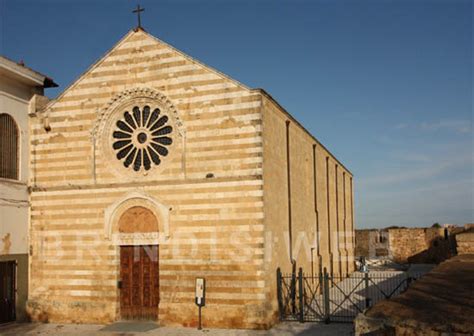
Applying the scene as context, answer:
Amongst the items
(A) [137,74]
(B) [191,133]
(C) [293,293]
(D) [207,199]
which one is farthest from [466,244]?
(A) [137,74]

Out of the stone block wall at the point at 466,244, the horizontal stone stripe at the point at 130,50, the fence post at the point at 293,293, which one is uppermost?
the horizontal stone stripe at the point at 130,50

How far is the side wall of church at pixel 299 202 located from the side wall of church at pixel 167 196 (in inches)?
30.1

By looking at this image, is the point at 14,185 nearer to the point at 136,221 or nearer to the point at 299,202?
the point at 136,221

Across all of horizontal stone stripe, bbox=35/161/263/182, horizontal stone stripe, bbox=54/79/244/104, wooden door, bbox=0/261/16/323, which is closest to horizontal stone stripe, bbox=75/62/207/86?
horizontal stone stripe, bbox=54/79/244/104

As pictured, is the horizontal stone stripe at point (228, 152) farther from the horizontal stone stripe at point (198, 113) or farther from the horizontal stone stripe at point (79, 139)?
the horizontal stone stripe at point (198, 113)

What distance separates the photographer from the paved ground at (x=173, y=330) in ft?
55.0

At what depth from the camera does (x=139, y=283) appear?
18984mm

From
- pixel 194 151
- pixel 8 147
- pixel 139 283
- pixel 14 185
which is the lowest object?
pixel 139 283

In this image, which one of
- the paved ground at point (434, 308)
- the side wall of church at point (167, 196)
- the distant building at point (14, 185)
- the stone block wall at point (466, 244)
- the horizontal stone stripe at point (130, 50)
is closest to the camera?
the paved ground at point (434, 308)

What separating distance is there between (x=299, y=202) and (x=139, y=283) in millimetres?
7989

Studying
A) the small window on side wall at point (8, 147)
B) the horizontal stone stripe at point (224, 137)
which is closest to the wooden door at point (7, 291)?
the small window on side wall at point (8, 147)

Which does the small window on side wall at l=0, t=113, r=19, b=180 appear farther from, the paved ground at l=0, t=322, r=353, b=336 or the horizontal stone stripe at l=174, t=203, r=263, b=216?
the horizontal stone stripe at l=174, t=203, r=263, b=216

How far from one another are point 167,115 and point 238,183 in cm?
358

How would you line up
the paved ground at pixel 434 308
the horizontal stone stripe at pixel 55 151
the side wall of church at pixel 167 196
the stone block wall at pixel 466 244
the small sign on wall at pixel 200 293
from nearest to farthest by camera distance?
the paved ground at pixel 434 308 < the small sign on wall at pixel 200 293 < the side wall of church at pixel 167 196 < the horizontal stone stripe at pixel 55 151 < the stone block wall at pixel 466 244
